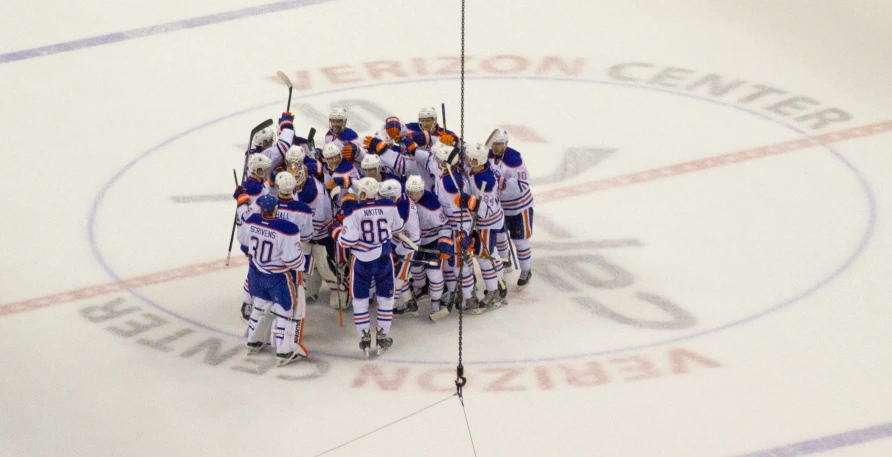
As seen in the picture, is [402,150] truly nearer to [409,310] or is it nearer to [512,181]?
[512,181]

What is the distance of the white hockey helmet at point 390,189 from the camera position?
9000mm

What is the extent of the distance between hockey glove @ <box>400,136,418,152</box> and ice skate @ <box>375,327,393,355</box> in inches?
57.3

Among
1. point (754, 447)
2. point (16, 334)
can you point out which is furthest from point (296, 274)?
point (754, 447)

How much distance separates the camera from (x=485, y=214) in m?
9.54

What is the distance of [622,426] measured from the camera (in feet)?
27.2

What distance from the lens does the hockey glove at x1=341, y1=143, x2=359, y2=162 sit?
9.77 metres

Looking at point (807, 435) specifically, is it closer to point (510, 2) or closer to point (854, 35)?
point (854, 35)

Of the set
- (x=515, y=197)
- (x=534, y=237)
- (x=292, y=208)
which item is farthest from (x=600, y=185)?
(x=292, y=208)

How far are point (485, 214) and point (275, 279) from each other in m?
1.58

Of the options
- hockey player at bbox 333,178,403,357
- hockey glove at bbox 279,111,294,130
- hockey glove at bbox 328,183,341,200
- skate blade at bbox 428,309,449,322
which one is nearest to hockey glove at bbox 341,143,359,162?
hockey glove at bbox 328,183,341,200

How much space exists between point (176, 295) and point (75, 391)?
4.65 feet

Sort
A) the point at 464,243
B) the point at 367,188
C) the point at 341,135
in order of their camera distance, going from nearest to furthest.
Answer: the point at 367,188 → the point at 464,243 → the point at 341,135

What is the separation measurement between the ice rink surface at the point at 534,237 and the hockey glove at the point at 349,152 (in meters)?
1.15

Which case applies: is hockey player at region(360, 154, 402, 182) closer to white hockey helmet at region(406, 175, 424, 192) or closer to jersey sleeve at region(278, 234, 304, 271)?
white hockey helmet at region(406, 175, 424, 192)
